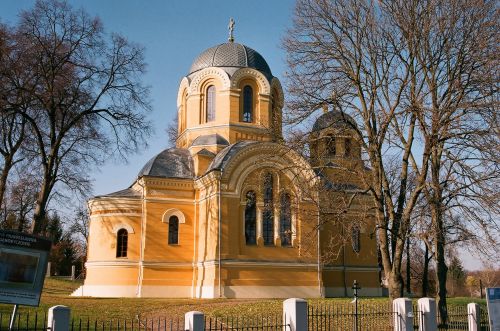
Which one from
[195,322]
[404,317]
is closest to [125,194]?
[404,317]

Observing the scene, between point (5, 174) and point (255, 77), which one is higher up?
point (255, 77)

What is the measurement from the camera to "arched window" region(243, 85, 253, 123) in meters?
32.6

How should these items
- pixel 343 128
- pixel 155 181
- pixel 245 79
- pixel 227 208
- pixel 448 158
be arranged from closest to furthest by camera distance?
1. pixel 448 158
2. pixel 343 128
3. pixel 227 208
4. pixel 155 181
5. pixel 245 79

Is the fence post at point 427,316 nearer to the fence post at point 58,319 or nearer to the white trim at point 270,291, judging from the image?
the fence post at point 58,319

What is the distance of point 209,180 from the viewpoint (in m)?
28.2

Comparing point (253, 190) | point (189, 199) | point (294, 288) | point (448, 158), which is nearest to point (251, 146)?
point (253, 190)

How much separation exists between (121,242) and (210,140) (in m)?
7.24

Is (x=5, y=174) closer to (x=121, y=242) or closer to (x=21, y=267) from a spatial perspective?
(x=121, y=242)

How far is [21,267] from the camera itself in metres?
9.57

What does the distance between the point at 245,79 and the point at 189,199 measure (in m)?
7.88

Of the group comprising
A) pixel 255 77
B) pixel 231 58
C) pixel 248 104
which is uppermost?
pixel 231 58

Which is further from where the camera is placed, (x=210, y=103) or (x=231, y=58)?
(x=231, y=58)

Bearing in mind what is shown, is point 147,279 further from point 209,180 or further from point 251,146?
point 251,146

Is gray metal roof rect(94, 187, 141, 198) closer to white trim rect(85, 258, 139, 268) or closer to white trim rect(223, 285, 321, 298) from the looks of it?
white trim rect(85, 258, 139, 268)
